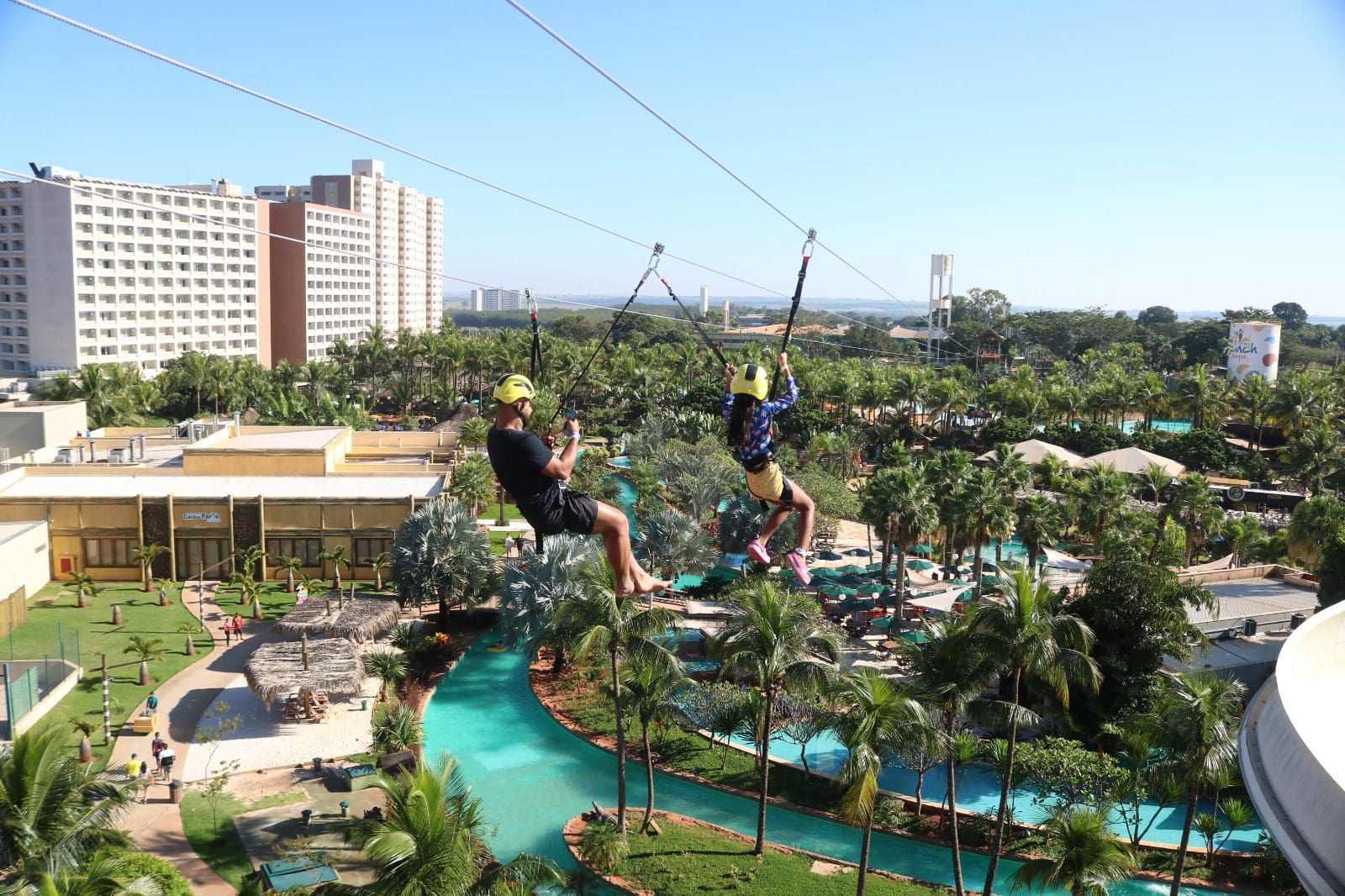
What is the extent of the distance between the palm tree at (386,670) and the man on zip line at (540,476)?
18.0m

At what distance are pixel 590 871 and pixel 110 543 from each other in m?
24.2

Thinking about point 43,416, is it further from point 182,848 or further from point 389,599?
point 182,848

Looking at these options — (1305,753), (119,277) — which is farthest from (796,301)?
(119,277)

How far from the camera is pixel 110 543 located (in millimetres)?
34531

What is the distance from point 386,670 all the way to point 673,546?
9703 mm

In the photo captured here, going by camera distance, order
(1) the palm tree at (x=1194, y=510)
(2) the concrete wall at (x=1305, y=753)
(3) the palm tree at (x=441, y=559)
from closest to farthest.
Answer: (2) the concrete wall at (x=1305, y=753) → (3) the palm tree at (x=441, y=559) → (1) the palm tree at (x=1194, y=510)

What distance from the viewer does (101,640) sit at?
93.7 ft

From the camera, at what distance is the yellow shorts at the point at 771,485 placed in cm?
1155

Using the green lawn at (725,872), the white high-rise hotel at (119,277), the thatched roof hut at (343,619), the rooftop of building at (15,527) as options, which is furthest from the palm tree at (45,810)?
the white high-rise hotel at (119,277)

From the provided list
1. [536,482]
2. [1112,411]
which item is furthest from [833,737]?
[1112,411]

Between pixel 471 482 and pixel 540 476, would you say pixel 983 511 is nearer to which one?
pixel 471 482

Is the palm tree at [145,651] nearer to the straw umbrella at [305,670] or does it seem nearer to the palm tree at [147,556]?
the straw umbrella at [305,670]

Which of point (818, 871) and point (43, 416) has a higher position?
point (43, 416)

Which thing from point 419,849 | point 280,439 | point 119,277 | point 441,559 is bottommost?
point 441,559
